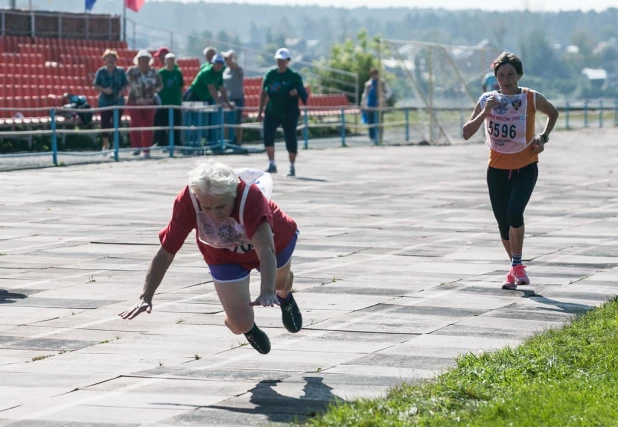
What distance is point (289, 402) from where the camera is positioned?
6480mm

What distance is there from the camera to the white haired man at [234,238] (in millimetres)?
6723

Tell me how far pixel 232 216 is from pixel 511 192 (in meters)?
4.01

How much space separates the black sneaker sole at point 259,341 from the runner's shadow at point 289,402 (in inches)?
18.6

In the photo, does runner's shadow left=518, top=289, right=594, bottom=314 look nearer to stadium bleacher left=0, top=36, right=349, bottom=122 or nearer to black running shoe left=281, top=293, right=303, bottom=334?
black running shoe left=281, top=293, right=303, bottom=334

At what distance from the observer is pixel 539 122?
4028cm

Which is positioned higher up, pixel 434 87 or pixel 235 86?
pixel 235 86

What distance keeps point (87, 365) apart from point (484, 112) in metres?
4.05

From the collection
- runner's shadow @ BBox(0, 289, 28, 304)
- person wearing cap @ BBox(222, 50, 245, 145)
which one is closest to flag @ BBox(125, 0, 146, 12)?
person wearing cap @ BBox(222, 50, 245, 145)

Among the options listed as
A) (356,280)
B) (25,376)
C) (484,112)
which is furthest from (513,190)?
(25,376)

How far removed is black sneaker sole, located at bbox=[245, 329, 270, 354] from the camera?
735cm

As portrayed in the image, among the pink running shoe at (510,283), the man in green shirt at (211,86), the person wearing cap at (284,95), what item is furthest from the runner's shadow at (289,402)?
the man in green shirt at (211,86)

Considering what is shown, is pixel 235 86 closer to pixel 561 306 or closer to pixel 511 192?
pixel 511 192

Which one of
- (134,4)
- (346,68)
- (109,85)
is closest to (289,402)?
(109,85)

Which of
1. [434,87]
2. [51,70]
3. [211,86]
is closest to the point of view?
[211,86]
